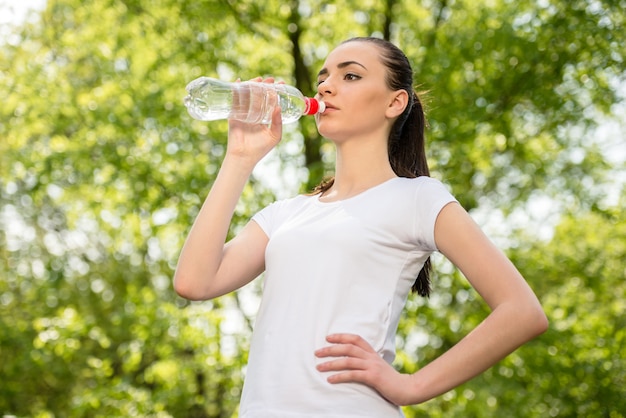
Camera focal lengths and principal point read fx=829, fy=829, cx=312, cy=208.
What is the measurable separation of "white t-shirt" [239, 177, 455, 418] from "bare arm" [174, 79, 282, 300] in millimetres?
141

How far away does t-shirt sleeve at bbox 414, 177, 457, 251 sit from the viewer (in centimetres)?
162

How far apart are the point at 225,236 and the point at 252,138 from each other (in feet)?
0.75

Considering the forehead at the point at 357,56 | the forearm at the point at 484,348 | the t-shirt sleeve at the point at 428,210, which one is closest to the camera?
the forearm at the point at 484,348

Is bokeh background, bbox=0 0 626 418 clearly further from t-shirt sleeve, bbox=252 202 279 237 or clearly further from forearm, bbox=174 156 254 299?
forearm, bbox=174 156 254 299

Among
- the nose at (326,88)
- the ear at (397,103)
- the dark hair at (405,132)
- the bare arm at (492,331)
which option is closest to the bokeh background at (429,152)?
the dark hair at (405,132)

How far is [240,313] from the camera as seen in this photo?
7.24 meters

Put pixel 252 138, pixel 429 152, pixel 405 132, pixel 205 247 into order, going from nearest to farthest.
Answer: pixel 205 247 < pixel 252 138 < pixel 405 132 < pixel 429 152

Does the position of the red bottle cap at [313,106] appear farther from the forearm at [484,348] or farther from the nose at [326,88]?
the forearm at [484,348]

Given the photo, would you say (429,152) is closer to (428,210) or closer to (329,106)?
(329,106)

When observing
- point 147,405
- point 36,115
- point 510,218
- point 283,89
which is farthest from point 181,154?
point 283,89

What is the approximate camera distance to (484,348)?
1518mm

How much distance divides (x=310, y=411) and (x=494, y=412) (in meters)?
4.68

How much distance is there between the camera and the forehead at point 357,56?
6.12 feet

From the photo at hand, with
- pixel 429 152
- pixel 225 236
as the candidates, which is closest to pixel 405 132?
pixel 225 236
